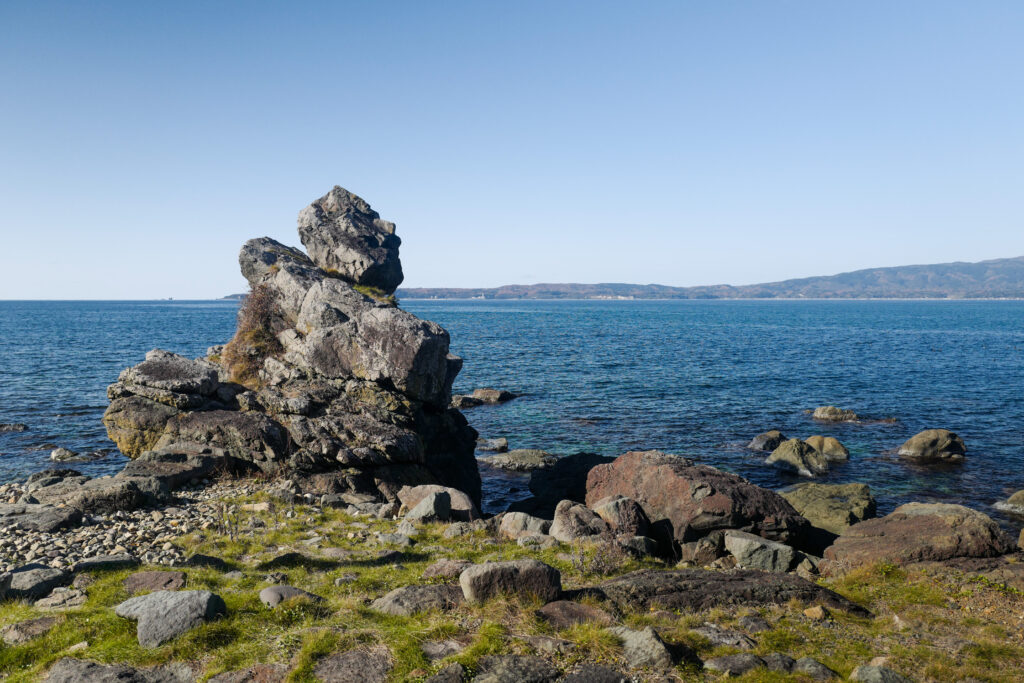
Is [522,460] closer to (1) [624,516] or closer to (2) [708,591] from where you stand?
(1) [624,516]

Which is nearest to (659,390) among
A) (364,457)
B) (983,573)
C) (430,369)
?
(430,369)

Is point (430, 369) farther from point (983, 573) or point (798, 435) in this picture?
point (798, 435)

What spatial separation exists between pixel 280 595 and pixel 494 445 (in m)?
28.9

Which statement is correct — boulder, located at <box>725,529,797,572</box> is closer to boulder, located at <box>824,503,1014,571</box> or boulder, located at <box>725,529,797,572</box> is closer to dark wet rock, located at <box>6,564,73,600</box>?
boulder, located at <box>824,503,1014,571</box>

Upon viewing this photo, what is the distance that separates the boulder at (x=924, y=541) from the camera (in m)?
17.8

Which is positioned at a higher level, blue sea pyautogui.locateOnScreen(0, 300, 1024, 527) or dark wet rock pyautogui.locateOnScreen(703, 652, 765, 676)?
dark wet rock pyautogui.locateOnScreen(703, 652, 765, 676)

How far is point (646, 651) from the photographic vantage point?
10.7 meters

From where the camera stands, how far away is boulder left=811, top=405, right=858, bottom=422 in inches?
1858

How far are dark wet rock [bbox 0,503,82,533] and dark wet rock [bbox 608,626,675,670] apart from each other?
18.8 meters

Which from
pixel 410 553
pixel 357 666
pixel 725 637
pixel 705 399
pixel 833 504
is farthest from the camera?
pixel 705 399

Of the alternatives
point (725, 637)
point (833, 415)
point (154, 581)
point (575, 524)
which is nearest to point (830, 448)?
point (833, 415)

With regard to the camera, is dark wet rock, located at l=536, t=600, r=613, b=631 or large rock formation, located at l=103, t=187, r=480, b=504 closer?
dark wet rock, located at l=536, t=600, r=613, b=631

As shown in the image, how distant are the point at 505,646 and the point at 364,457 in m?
18.1

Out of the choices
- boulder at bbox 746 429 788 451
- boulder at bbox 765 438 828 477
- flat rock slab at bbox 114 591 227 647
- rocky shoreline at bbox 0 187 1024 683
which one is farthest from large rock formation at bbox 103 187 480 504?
boulder at bbox 746 429 788 451
